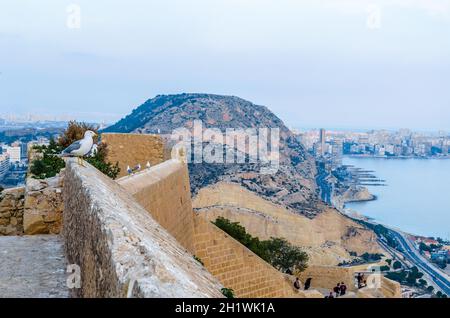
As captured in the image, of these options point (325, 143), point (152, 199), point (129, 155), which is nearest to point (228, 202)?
point (129, 155)

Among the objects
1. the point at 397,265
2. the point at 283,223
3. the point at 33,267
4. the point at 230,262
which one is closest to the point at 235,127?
the point at 283,223

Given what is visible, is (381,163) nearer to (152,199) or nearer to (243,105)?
(243,105)

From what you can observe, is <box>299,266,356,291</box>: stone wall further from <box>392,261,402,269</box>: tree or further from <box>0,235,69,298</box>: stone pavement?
<box>392,261,402,269</box>: tree

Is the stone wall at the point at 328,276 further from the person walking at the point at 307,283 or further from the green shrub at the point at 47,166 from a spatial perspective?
the green shrub at the point at 47,166

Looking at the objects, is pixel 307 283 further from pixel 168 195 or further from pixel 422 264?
pixel 422 264

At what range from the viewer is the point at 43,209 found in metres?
7.49

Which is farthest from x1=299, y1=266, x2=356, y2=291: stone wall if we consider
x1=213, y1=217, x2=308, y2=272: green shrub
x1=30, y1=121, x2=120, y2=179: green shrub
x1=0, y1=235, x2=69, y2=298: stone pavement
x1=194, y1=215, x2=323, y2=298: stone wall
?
x1=0, y1=235, x2=69, y2=298: stone pavement

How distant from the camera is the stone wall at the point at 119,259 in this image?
2613mm

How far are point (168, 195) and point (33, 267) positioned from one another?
13.9ft

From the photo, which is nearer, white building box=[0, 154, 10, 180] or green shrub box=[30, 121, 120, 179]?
green shrub box=[30, 121, 120, 179]

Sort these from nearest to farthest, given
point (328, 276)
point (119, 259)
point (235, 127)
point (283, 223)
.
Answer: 1. point (119, 259)
2. point (328, 276)
3. point (283, 223)
4. point (235, 127)

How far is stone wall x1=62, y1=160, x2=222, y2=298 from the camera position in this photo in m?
2.61

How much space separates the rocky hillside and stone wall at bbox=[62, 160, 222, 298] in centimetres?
2918
